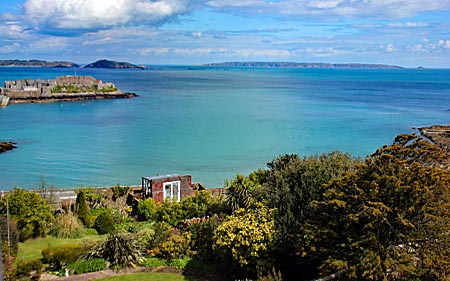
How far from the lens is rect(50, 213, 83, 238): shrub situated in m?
15.3

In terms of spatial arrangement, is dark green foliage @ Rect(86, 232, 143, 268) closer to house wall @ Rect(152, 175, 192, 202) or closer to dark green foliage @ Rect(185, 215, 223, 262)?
dark green foliage @ Rect(185, 215, 223, 262)

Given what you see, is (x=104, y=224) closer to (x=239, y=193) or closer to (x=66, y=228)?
(x=66, y=228)

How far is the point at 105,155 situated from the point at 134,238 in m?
21.7

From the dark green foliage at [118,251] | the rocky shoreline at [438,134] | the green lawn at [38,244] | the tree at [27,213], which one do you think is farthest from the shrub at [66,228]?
the rocky shoreline at [438,134]

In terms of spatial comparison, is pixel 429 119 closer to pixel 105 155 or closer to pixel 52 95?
pixel 105 155

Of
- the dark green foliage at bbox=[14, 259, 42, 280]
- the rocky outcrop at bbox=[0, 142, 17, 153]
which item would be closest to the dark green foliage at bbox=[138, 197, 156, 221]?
the dark green foliage at bbox=[14, 259, 42, 280]

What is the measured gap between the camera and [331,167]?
12070 millimetres

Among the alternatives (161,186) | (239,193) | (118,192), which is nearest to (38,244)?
(118,192)

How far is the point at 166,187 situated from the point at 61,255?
7.51m

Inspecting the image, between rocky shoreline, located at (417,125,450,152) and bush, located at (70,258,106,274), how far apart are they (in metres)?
32.9

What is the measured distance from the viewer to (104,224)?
1579cm

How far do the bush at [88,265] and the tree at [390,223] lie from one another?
5700 mm

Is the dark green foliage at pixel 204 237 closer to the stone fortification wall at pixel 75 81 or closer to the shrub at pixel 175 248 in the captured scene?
the shrub at pixel 175 248

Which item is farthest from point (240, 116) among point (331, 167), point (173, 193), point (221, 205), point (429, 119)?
point (331, 167)
